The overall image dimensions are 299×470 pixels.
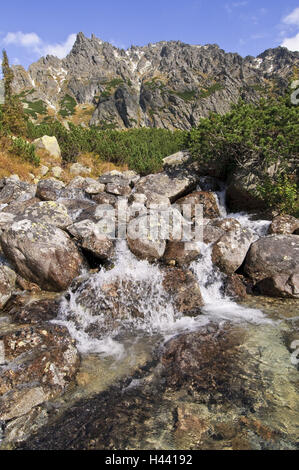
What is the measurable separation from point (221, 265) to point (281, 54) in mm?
201508

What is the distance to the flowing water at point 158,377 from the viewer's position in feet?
12.1

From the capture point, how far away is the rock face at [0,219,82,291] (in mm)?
7809

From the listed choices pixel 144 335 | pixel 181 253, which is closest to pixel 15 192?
pixel 181 253

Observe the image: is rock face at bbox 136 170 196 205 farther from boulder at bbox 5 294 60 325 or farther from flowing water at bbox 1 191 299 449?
boulder at bbox 5 294 60 325

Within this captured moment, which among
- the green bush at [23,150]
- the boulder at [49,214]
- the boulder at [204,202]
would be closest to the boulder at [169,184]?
the boulder at [204,202]

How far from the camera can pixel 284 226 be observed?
10570 millimetres

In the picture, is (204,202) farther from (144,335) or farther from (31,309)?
(31,309)

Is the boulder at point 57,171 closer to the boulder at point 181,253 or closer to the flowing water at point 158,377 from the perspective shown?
the flowing water at point 158,377

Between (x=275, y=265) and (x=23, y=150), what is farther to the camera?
(x=23, y=150)

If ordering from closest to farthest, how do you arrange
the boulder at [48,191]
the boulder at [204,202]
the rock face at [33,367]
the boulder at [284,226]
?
the rock face at [33,367] < the boulder at [284,226] < the boulder at [48,191] < the boulder at [204,202]

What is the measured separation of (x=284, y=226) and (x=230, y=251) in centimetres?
294

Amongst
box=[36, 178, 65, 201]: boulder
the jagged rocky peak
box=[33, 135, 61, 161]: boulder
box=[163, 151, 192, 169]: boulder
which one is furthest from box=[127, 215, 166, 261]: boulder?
the jagged rocky peak

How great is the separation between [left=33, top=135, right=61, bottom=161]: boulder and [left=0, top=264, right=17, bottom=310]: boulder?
14.2 meters

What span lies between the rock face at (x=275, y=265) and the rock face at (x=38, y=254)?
6.01 meters
